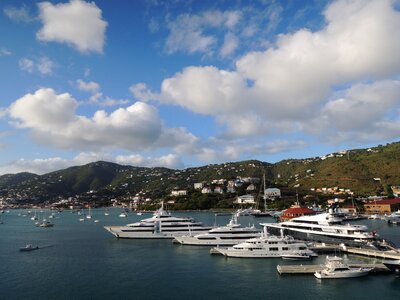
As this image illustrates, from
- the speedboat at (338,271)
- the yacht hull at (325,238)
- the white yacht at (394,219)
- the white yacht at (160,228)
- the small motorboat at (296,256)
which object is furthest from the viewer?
the white yacht at (394,219)

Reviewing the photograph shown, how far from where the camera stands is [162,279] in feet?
118

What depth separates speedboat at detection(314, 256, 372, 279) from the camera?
34.6 meters

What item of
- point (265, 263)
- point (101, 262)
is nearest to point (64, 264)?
point (101, 262)

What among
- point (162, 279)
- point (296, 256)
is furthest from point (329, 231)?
point (162, 279)

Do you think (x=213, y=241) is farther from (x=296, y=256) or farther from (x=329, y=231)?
(x=329, y=231)

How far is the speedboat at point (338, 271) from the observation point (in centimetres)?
3455

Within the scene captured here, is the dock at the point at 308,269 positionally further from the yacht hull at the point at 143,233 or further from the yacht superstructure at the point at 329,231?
the yacht hull at the point at 143,233

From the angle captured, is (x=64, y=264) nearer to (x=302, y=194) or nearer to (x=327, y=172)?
(x=302, y=194)

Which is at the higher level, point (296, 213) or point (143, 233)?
point (296, 213)

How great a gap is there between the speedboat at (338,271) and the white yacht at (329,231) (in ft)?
42.0

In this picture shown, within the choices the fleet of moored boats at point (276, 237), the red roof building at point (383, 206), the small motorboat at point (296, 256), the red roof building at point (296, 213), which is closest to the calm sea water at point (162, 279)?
the small motorboat at point (296, 256)

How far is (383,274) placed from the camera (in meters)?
35.8

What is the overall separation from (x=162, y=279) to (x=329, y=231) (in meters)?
27.1

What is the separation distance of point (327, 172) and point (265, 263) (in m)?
140
